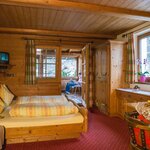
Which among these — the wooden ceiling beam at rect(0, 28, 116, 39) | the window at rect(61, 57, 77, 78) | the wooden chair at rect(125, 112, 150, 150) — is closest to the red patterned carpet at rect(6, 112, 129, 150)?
the wooden chair at rect(125, 112, 150, 150)

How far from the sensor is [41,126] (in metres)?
2.54

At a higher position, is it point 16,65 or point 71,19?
point 71,19

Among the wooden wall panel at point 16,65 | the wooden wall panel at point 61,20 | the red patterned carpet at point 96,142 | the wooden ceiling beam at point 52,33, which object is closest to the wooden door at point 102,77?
the wooden ceiling beam at point 52,33

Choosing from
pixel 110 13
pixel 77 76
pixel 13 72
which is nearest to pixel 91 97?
pixel 13 72

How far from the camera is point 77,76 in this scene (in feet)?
32.4

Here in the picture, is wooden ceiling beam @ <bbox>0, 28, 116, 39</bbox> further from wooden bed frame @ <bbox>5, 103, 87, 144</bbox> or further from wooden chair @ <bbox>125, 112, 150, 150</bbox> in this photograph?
wooden chair @ <bbox>125, 112, 150, 150</bbox>

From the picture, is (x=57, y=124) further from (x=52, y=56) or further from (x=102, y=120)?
(x=52, y=56)

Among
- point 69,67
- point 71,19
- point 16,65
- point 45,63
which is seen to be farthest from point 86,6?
point 69,67

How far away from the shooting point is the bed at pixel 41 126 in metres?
2.45

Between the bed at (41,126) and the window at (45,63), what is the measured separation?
243cm

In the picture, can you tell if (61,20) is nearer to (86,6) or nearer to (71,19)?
(71,19)

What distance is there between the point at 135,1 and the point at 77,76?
7.35m

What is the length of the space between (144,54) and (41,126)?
10.6 feet

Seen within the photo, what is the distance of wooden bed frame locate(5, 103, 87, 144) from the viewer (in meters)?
2.46
